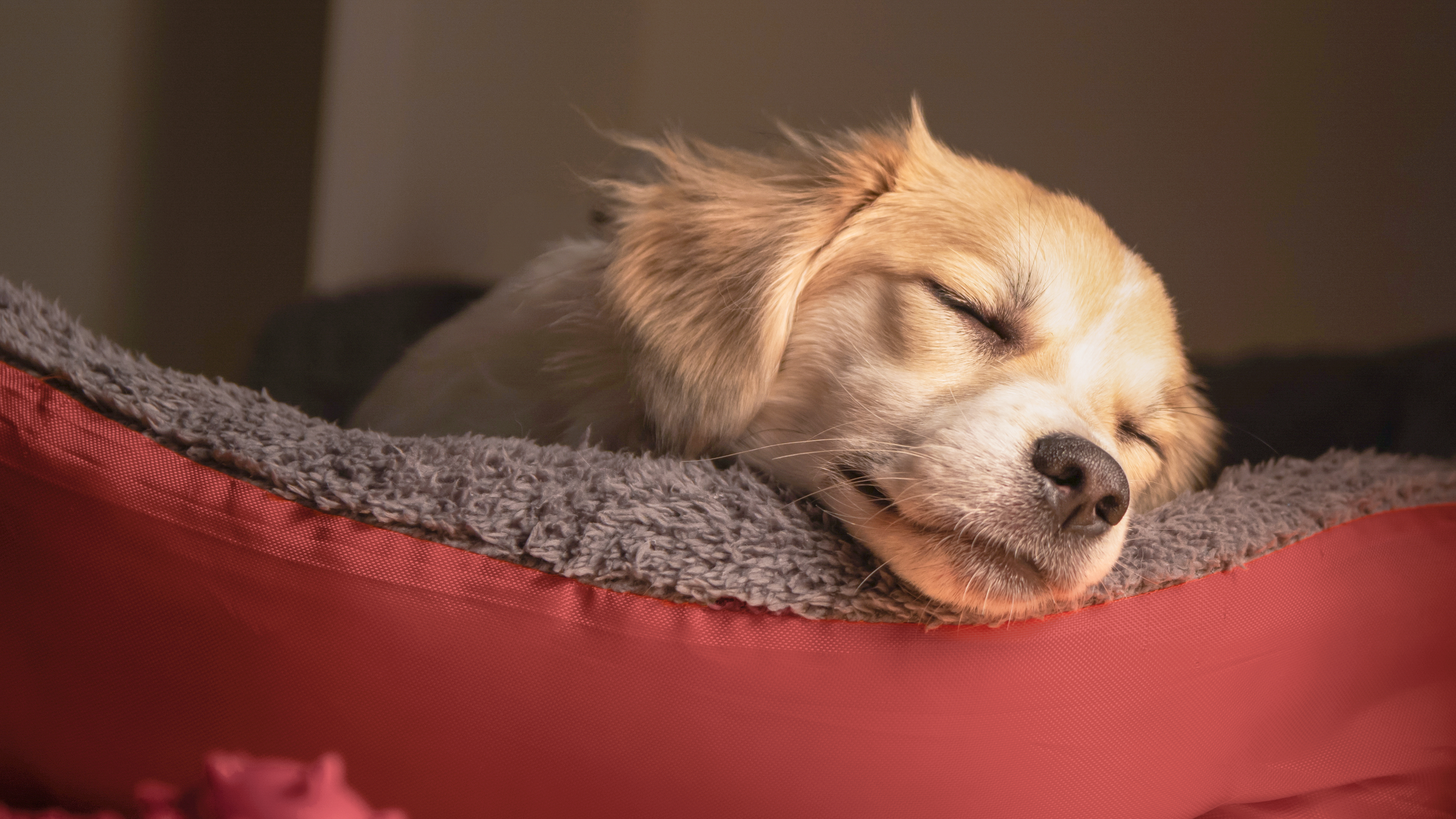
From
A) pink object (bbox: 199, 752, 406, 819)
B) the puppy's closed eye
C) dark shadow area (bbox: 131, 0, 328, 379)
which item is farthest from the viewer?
dark shadow area (bbox: 131, 0, 328, 379)

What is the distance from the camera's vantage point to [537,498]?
3.17 ft

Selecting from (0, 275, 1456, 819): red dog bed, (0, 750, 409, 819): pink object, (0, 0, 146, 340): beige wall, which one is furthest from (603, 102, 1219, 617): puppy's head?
(0, 0, 146, 340): beige wall

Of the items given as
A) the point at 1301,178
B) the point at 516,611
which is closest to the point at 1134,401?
the point at 516,611

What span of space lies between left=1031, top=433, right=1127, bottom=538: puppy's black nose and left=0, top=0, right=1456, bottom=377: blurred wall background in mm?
1691

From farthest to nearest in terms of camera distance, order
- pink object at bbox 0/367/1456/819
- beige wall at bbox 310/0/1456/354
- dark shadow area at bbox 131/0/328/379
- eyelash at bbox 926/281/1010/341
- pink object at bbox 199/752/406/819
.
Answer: beige wall at bbox 310/0/1456/354 < dark shadow area at bbox 131/0/328/379 < eyelash at bbox 926/281/1010/341 < pink object at bbox 0/367/1456/819 < pink object at bbox 199/752/406/819

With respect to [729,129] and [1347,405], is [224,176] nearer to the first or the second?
[729,129]

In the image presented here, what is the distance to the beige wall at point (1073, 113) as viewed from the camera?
2.55 meters

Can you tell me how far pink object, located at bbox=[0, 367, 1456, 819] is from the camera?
2.88ft

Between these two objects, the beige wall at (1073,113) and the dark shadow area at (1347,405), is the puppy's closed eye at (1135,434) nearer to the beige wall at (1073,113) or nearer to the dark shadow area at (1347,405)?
the dark shadow area at (1347,405)

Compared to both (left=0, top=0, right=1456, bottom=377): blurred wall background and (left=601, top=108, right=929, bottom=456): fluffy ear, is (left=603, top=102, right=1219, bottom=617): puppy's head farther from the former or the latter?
(left=0, top=0, right=1456, bottom=377): blurred wall background

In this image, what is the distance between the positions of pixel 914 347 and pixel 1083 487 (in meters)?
0.28

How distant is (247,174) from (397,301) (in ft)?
1.64

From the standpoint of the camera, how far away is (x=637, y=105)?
2.90 m

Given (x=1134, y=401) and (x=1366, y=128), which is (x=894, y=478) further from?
(x=1366, y=128)
